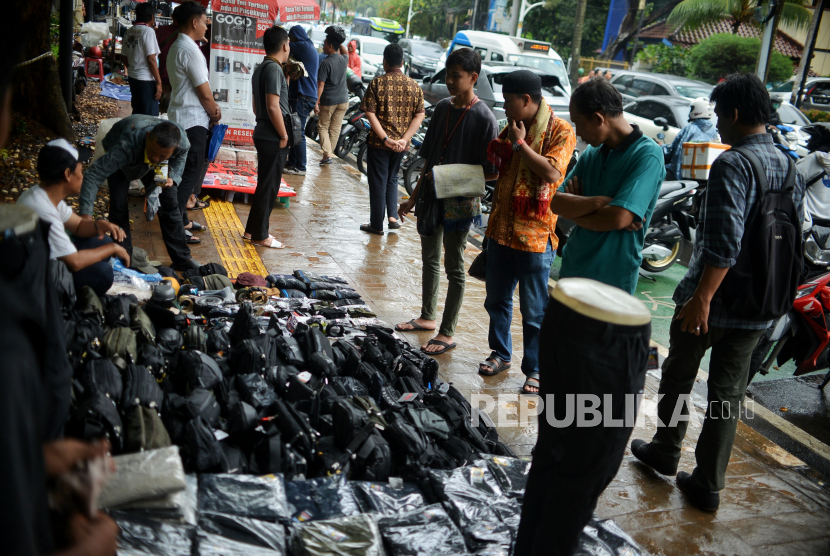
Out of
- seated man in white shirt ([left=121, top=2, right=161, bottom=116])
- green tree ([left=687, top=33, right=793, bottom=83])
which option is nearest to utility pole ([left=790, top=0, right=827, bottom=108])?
green tree ([left=687, top=33, right=793, bottom=83])

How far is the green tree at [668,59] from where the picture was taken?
28.3 m

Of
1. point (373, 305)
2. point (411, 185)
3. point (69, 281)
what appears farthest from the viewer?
point (411, 185)

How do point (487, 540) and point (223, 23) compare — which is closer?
point (487, 540)

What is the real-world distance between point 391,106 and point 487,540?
5.07 m

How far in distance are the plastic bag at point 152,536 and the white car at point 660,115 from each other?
11389 mm

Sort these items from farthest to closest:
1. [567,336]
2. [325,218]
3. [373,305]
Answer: [325,218], [373,305], [567,336]

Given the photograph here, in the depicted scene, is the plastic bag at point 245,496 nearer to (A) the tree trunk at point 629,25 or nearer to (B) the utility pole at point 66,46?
(B) the utility pole at point 66,46

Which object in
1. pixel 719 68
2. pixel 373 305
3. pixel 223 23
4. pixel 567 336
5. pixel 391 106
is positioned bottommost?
pixel 373 305

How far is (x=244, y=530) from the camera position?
248cm

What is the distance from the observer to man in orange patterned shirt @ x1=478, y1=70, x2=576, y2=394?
3.93m

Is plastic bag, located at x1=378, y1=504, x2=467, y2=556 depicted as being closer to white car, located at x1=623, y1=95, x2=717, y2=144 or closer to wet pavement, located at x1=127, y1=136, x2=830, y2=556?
wet pavement, located at x1=127, y1=136, x2=830, y2=556

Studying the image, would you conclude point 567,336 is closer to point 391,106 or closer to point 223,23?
point 391,106

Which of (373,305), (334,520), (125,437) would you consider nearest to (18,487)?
(334,520)

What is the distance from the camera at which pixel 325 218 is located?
26.0 ft
